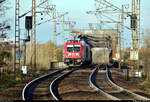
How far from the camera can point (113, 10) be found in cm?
3450

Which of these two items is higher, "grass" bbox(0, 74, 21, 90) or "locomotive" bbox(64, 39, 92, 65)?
"locomotive" bbox(64, 39, 92, 65)

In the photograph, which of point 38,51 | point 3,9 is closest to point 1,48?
point 3,9

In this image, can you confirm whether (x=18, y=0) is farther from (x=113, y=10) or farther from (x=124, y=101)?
(x=124, y=101)

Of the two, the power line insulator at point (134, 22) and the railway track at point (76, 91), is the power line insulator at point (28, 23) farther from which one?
the railway track at point (76, 91)

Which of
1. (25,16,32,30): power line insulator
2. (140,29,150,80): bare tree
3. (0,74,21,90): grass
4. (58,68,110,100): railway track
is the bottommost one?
(0,74,21,90): grass

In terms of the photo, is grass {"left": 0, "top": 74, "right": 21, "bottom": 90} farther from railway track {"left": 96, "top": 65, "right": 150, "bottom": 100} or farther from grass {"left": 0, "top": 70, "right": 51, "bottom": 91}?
railway track {"left": 96, "top": 65, "right": 150, "bottom": 100}

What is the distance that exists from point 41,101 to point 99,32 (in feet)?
182

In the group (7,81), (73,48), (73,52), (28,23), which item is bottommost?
(7,81)

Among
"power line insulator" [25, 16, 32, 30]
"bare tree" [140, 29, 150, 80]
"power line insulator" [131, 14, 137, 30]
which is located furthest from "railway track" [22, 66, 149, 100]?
"power line insulator" [131, 14, 137, 30]

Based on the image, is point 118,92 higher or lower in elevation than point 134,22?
lower

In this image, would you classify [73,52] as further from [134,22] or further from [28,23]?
[134,22]

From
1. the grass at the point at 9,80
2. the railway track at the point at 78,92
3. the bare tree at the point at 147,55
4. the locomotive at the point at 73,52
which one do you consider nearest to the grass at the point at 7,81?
the grass at the point at 9,80

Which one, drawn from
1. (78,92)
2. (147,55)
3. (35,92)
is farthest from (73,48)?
(78,92)

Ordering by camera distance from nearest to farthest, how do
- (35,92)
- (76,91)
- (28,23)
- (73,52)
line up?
(76,91) → (35,92) → (28,23) → (73,52)
